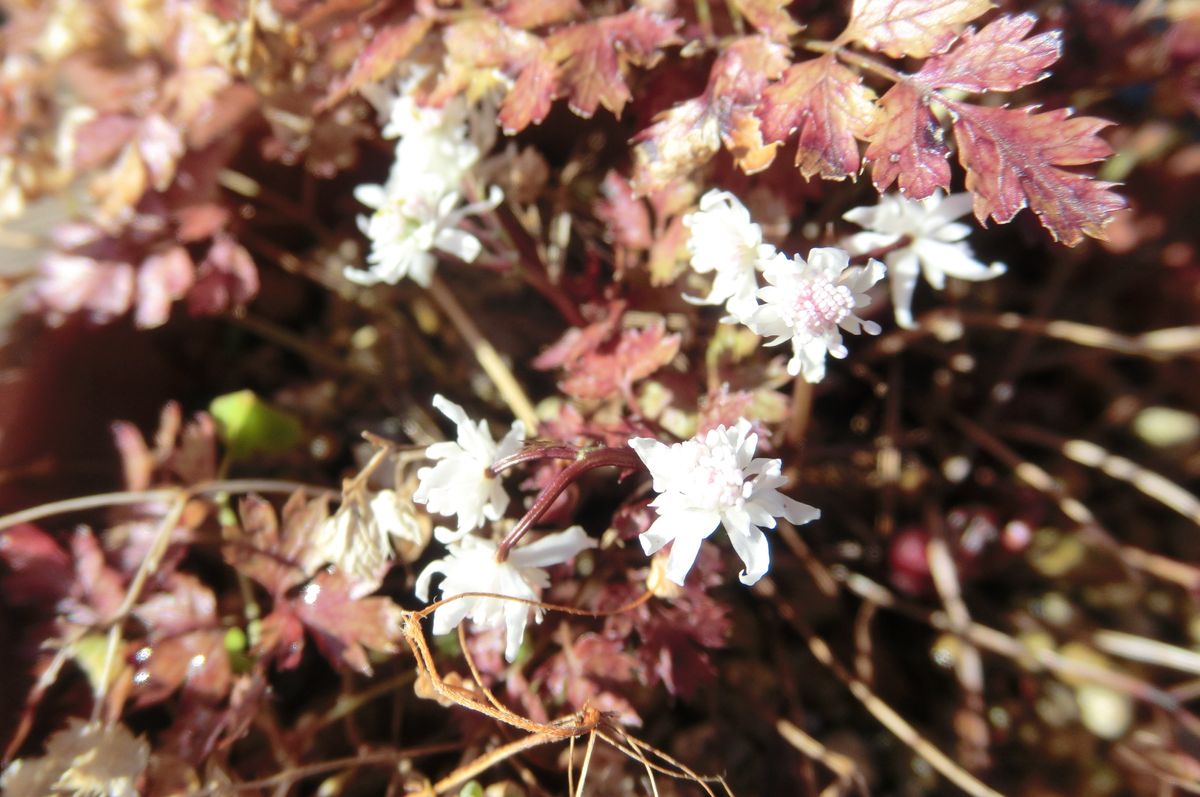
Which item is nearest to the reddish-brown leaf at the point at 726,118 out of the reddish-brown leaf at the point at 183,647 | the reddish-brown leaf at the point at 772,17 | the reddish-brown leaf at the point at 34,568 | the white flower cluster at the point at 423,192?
the reddish-brown leaf at the point at 772,17

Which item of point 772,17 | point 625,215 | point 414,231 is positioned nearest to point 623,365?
point 625,215

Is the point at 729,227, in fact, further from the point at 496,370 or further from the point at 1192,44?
the point at 1192,44

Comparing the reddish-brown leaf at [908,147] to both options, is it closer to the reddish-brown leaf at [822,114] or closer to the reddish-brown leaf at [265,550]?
the reddish-brown leaf at [822,114]

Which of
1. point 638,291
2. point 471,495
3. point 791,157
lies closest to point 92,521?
point 471,495

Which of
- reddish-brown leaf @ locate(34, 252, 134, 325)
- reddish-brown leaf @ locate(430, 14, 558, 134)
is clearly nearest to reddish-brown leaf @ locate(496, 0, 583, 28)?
reddish-brown leaf @ locate(430, 14, 558, 134)

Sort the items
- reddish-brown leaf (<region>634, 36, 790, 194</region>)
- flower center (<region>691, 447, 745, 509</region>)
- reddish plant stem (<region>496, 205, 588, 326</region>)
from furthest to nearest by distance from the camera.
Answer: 1. reddish plant stem (<region>496, 205, 588, 326</region>)
2. reddish-brown leaf (<region>634, 36, 790, 194</region>)
3. flower center (<region>691, 447, 745, 509</region>)

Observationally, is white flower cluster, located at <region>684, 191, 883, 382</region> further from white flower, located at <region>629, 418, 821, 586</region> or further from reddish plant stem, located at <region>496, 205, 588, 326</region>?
reddish plant stem, located at <region>496, 205, 588, 326</region>
